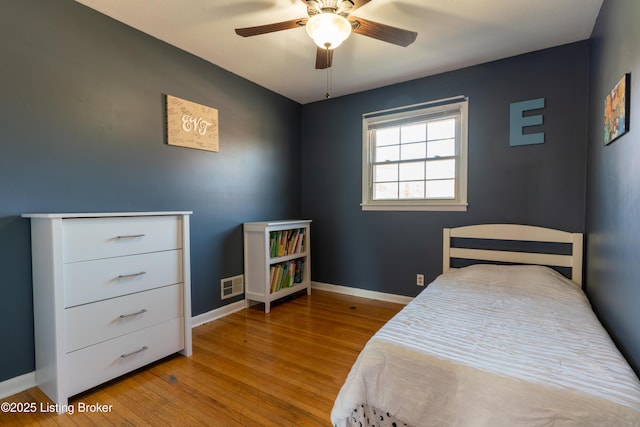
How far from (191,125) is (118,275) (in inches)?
55.9

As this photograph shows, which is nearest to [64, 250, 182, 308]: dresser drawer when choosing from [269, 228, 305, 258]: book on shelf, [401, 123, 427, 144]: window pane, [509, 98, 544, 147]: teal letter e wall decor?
[269, 228, 305, 258]: book on shelf

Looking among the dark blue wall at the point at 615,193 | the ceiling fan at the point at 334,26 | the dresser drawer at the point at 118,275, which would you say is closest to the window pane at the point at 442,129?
the dark blue wall at the point at 615,193

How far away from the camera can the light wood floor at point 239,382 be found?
1.52 meters

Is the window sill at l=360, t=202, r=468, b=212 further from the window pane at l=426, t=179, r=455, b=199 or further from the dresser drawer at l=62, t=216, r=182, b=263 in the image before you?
the dresser drawer at l=62, t=216, r=182, b=263

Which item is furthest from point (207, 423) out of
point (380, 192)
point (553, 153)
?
point (553, 153)

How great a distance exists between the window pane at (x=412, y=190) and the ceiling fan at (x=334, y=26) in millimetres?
1646

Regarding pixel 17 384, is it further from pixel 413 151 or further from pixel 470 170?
pixel 470 170

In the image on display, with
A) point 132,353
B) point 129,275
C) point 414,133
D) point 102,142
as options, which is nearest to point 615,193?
point 414,133

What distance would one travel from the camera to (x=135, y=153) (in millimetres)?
2273

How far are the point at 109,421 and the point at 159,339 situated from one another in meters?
0.54

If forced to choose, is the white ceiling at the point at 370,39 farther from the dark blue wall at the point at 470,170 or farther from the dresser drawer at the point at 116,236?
the dresser drawer at the point at 116,236

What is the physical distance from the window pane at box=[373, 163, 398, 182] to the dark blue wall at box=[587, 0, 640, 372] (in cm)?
164

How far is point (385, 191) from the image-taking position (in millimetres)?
3439

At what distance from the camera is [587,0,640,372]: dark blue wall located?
1321 millimetres
